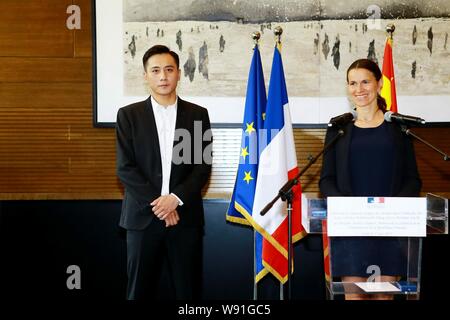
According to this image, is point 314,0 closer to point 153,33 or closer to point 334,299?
point 153,33

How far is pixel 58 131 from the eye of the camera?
13.5 feet

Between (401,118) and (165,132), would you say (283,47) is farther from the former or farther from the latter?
(401,118)

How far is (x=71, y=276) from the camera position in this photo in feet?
13.1

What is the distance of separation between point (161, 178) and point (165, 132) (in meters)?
0.27

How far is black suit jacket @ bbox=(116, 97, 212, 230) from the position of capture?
3033 millimetres

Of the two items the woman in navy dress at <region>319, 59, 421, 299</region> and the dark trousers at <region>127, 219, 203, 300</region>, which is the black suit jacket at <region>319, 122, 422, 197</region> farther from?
the dark trousers at <region>127, 219, 203, 300</region>

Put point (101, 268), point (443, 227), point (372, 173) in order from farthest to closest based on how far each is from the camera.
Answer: point (101, 268), point (372, 173), point (443, 227)

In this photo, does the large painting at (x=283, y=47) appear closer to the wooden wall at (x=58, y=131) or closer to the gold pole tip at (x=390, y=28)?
the wooden wall at (x=58, y=131)

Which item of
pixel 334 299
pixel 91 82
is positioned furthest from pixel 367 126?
pixel 91 82

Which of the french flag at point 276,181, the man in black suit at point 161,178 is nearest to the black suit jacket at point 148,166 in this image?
the man in black suit at point 161,178

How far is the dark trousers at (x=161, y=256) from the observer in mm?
3055

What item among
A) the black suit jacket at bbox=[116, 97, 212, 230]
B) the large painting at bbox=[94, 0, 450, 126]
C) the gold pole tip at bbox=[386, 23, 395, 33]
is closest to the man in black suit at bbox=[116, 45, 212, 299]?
the black suit jacket at bbox=[116, 97, 212, 230]

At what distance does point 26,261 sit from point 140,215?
1.40 m

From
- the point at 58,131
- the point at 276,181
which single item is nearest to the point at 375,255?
the point at 276,181
